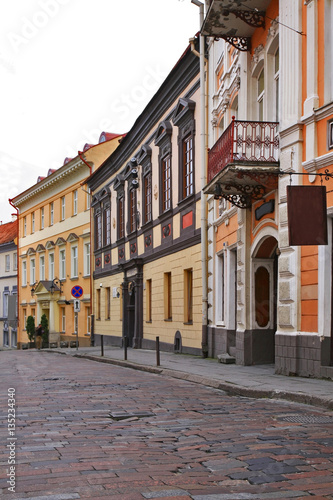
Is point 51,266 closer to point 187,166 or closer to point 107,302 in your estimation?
point 107,302

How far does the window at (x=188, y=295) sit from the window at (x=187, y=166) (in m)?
2.64

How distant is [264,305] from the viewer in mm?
15984

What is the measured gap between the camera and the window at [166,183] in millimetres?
24797

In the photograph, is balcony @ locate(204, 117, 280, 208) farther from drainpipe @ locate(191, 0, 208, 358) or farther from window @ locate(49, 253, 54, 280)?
window @ locate(49, 253, 54, 280)

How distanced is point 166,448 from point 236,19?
11.2 m

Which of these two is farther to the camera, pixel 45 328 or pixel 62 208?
pixel 62 208

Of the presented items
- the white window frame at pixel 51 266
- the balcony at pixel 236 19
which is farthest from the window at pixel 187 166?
the white window frame at pixel 51 266

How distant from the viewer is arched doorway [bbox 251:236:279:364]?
51.8 feet

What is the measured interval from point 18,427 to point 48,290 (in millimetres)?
36979

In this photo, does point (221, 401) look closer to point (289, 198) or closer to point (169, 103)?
point (289, 198)

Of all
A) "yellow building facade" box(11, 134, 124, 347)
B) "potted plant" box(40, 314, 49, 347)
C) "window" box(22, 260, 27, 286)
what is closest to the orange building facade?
"yellow building facade" box(11, 134, 124, 347)

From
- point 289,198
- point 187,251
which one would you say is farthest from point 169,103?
point 289,198

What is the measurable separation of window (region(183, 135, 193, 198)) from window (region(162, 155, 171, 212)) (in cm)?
189

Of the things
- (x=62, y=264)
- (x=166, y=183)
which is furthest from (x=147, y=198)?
(x=62, y=264)
